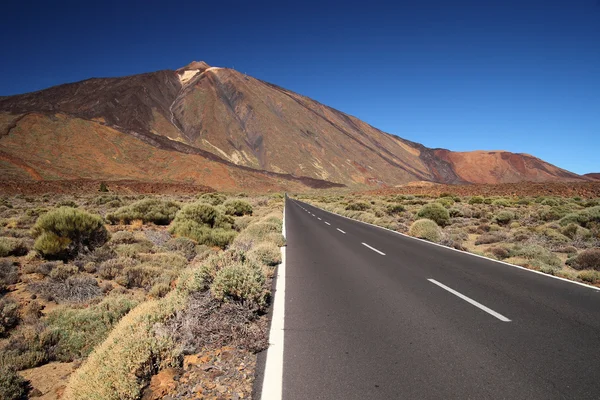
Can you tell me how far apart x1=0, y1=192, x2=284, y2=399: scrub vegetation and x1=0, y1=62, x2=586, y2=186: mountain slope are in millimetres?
71865

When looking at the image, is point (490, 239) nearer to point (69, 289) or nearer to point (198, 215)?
point (198, 215)

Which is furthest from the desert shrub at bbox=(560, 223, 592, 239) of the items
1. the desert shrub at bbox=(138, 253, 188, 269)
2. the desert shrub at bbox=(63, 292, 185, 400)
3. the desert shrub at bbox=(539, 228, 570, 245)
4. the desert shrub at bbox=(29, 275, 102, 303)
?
the desert shrub at bbox=(29, 275, 102, 303)

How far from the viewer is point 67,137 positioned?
73688mm

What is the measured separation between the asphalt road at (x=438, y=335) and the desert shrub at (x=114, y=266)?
4489mm

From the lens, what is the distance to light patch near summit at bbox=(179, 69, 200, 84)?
159 meters

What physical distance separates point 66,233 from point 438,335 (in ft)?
33.8

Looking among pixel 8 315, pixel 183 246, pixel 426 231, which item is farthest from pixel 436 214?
pixel 8 315

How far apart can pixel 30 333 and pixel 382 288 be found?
6188mm

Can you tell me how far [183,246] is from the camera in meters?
11.3

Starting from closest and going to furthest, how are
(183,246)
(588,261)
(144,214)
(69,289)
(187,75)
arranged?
(69,289), (588,261), (183,246), (144,214), (187,75)

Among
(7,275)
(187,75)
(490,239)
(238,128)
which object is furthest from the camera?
(187,75)

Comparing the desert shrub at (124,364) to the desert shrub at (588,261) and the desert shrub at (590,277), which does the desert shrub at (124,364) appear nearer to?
the desert shrub at (590,277)

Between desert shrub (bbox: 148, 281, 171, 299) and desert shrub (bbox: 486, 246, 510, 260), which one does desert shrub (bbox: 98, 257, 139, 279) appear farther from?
desert shrub (bbox: 486, 246, 510, 260)

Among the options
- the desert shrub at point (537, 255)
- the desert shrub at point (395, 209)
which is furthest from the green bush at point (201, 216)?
the desert shrub at point (395, 209)
